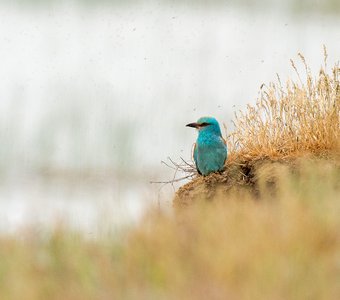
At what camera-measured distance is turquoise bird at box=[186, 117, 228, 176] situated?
928cm

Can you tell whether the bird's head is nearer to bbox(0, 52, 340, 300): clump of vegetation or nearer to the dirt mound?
the dirt mound

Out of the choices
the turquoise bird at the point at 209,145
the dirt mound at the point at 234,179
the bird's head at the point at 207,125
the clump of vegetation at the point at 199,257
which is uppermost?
the bird's head at the point at 207,125

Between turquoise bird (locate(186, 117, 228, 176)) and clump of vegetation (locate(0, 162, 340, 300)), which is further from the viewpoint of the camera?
turquoise bird (locate(186, 117, 228, 176))

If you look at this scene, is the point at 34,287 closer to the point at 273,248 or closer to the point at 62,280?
the point at 62,280

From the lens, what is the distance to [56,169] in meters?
6.19

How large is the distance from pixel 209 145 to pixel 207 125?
0.20 metres

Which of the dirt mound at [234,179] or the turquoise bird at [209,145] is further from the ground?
the turquoise bird at [209,145]

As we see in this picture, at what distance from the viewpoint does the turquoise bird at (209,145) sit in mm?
9281

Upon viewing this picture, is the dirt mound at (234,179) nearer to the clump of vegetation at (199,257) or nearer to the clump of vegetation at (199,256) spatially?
the clump of vegetation at (199,256)

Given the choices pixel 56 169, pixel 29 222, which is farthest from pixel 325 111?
pixel 29 222

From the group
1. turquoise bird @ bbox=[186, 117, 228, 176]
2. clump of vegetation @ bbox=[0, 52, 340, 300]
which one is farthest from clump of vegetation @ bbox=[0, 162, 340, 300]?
turquoise bird @ bbox=[186, 117, 228, 176]

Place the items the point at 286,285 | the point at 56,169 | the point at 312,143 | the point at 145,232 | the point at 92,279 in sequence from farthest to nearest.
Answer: the point at 312,143, the point at 56,169, the point at 145,232, the point at 92,279, the point at 286,285

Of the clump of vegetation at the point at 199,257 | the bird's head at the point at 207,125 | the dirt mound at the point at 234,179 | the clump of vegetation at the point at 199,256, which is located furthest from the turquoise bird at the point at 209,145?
the clump of vegetation at the point at 199,257

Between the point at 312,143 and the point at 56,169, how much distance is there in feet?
13.6
